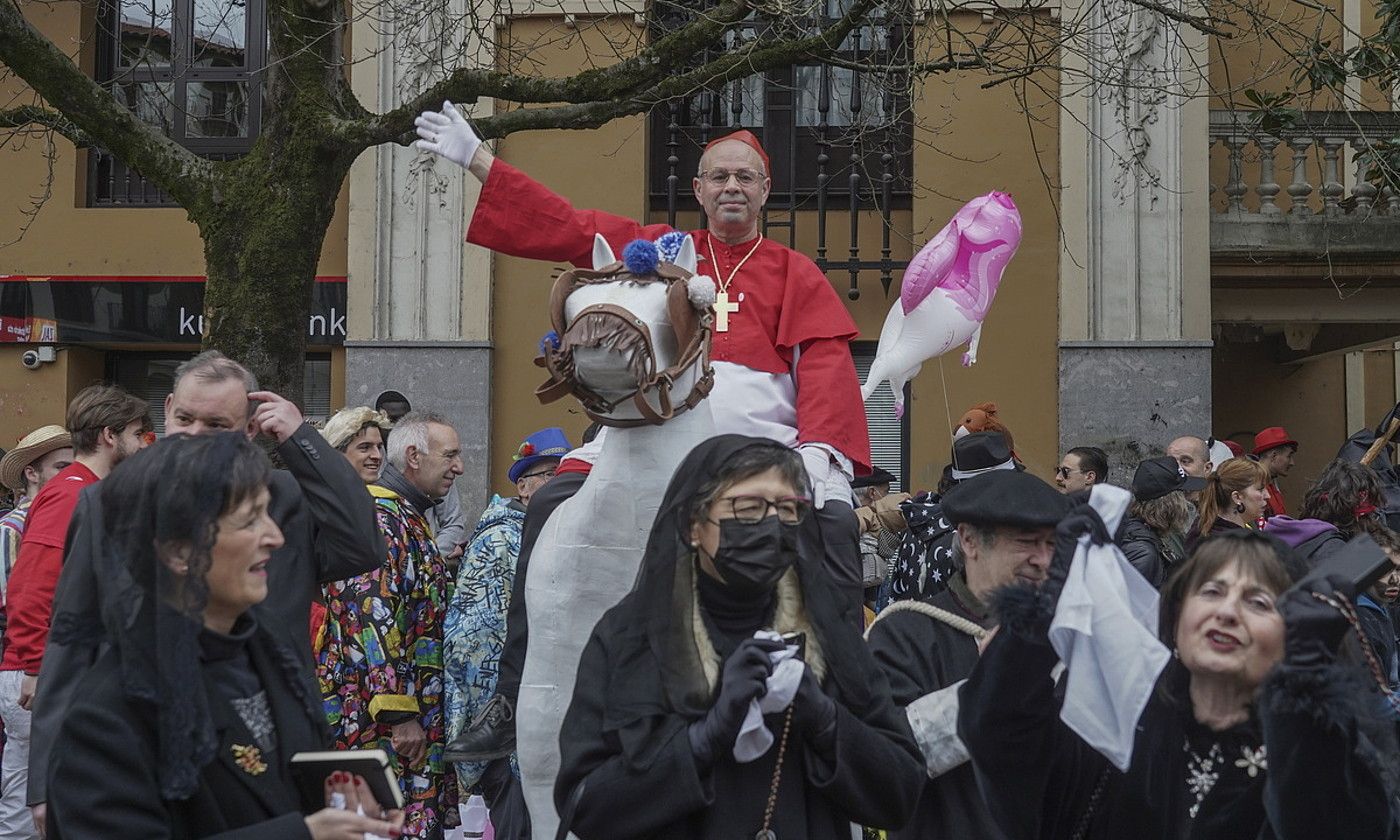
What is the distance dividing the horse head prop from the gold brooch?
4.93 feet

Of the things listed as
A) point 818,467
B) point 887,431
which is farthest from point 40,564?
point 887,431

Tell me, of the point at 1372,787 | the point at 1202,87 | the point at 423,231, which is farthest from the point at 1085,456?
the point at 1372,787

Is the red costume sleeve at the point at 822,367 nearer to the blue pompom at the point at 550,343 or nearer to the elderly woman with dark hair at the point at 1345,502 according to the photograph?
the blue pompom at the point at 550,343

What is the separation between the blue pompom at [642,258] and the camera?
4.46 m

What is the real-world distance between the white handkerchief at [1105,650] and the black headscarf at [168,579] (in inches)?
61.8

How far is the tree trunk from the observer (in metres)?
7.36

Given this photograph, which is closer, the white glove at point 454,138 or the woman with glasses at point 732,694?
the woman with glasses at point 732,694

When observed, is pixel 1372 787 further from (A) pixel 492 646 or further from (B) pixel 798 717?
(A) pixel 492 646

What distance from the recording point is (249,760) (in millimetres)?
3074

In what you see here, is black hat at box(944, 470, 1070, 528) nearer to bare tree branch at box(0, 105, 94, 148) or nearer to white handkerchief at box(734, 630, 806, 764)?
white handkerchief at box(734, 630, 806, 764)

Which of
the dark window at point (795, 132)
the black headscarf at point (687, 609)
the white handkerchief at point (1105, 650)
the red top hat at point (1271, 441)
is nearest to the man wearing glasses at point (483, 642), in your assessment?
the black headscarf at point (687, 609)

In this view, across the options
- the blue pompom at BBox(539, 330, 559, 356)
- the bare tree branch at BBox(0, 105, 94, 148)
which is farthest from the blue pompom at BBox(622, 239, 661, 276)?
the bare tree branch at BBox(0, 105, 94, 148)

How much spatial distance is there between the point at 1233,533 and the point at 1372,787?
67 centimetres

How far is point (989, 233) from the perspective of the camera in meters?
7.23
